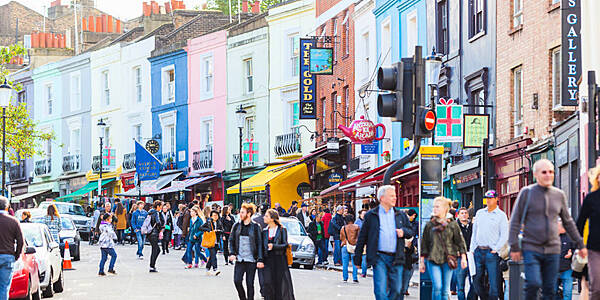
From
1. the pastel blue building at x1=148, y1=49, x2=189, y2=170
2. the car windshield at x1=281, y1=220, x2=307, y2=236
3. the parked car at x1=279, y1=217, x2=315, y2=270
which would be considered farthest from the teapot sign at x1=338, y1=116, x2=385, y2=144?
the pastel blue building at x1=148, y1=49, x2=189, y2=170

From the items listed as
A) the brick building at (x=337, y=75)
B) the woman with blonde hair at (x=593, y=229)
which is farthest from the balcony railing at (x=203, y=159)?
the woman with blonde hair at (x=593, y=229)

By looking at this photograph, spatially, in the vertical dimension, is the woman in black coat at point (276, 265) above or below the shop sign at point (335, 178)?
below

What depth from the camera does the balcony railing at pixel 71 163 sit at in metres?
63.5

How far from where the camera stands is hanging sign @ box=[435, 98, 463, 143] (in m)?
27.8

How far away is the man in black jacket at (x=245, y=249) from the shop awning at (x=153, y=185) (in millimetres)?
34763

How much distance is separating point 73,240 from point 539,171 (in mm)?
21693

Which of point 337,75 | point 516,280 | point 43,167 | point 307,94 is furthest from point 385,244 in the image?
point 43,167

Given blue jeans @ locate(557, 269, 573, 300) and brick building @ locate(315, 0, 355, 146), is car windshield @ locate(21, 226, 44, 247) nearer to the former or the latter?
blue jeans @ locate(557, 269, 573, 300)

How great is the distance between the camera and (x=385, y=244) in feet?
45.4

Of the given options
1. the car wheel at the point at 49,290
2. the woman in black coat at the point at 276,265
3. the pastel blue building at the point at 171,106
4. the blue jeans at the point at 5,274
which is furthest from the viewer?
the pastel blue building at the point at 171,106

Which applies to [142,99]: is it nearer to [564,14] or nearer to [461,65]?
[461,65]

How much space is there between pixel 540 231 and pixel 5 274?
23.3 ft

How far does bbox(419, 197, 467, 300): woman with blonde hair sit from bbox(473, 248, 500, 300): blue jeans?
137 cm

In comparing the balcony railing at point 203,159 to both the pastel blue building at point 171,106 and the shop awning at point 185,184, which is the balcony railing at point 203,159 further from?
the pastel blue building at point 171,106
